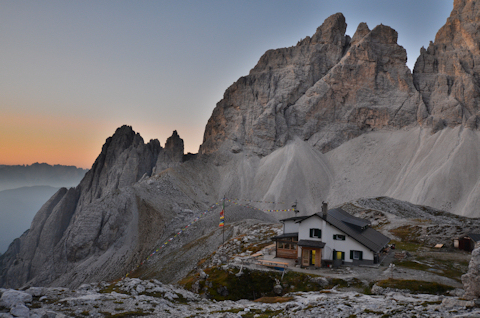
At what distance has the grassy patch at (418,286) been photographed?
2520 cm

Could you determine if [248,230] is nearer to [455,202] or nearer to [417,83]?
[455,202]

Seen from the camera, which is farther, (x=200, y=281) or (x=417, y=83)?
(x=417, y=83)

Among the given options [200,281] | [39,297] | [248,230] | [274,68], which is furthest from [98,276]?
[274,68]

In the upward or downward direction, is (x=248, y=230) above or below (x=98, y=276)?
above

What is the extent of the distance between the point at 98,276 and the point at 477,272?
232 ft

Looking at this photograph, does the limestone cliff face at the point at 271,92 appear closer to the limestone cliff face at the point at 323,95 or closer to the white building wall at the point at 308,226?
the limestone cliff face at the point at 323,95

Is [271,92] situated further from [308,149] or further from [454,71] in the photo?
[454,71]

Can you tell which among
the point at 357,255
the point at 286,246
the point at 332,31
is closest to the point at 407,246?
the point at 357,255

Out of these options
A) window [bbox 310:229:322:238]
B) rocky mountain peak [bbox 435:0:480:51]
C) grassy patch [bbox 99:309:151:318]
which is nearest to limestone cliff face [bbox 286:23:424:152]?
rocky mountain peak [bbox 435:0:480:51]

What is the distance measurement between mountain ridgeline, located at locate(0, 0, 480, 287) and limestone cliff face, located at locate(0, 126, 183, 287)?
0.41m

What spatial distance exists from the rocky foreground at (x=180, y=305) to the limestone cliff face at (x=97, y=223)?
5255cm

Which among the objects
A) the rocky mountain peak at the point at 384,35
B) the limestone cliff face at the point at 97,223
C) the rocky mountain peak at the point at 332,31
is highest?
the rocky mountain peak at the point at 332,31

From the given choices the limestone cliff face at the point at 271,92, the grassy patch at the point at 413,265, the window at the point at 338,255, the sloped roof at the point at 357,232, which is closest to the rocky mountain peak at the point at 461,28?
the limestone cliff face at the point at 271,92

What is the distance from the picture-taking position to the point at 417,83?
147 m
